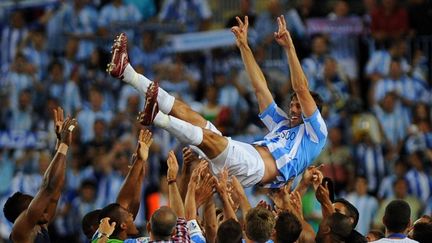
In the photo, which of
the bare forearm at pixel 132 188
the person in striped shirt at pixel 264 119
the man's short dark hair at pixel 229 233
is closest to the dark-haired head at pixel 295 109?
the person in striped shirt at pixel 264 119

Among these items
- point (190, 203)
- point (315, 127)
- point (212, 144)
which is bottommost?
point (190, 203)

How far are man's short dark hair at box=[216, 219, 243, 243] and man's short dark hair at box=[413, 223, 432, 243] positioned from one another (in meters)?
1.97

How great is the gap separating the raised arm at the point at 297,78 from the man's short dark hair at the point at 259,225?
2.56 meters

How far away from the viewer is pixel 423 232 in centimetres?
1231

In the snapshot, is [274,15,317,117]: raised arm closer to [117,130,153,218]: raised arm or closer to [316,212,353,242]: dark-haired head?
[117,130,153,218]: raised arm

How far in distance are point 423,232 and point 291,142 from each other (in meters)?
2.30

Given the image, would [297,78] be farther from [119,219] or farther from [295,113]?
[119,219]

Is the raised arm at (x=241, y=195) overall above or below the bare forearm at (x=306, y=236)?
above

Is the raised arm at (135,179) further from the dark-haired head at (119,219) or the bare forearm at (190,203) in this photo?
the dark-haired head at (119,219)

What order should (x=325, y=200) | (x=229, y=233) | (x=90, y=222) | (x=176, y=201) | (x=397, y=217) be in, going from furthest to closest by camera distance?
(x=325, y=200) → (x=90, y=222) → (x=176, y=201) → (x=397, y=217) → (x=229, y=233)

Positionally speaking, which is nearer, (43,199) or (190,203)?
(43,199)

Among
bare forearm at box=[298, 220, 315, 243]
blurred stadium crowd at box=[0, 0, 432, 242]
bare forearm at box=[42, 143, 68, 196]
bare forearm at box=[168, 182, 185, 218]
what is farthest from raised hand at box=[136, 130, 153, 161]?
blurred stadium crowd at box=[0, 0, 432, 242]

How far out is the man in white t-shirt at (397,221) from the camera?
12086mm

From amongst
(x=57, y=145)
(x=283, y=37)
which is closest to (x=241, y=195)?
(x=57, y=145)
